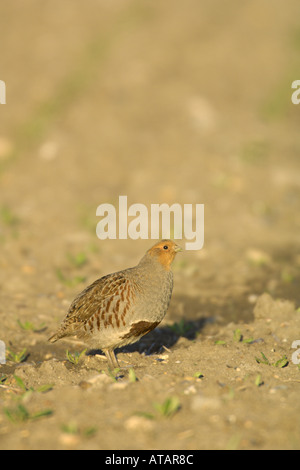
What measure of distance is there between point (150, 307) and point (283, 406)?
1.62 metres

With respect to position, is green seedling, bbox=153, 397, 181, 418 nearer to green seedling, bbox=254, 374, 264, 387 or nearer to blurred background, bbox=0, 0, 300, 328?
green seedling, bbox=254, 374, 264, 387

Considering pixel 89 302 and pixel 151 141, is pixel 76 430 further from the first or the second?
pixel 151 141

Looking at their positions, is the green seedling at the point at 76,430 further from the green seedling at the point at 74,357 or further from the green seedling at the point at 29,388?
the green seedling at the point at 74,357

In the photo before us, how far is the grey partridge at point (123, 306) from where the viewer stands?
5375 mm

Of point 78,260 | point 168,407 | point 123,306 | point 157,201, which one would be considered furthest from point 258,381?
point 157,201

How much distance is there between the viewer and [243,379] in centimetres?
492

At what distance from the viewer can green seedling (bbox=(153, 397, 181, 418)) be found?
163 inches

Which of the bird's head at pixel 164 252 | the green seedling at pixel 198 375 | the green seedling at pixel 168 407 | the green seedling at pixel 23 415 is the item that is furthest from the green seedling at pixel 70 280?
the green seedling at pixel 168 407

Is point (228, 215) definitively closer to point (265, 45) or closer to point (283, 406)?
point (283, 406)

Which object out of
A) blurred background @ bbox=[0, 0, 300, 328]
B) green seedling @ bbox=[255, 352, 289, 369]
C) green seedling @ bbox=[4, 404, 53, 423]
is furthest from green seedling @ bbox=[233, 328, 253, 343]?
green seedling @ bbox=[4, 404, 53, 423]

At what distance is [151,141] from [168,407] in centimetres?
966

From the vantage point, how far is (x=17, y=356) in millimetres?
6031
